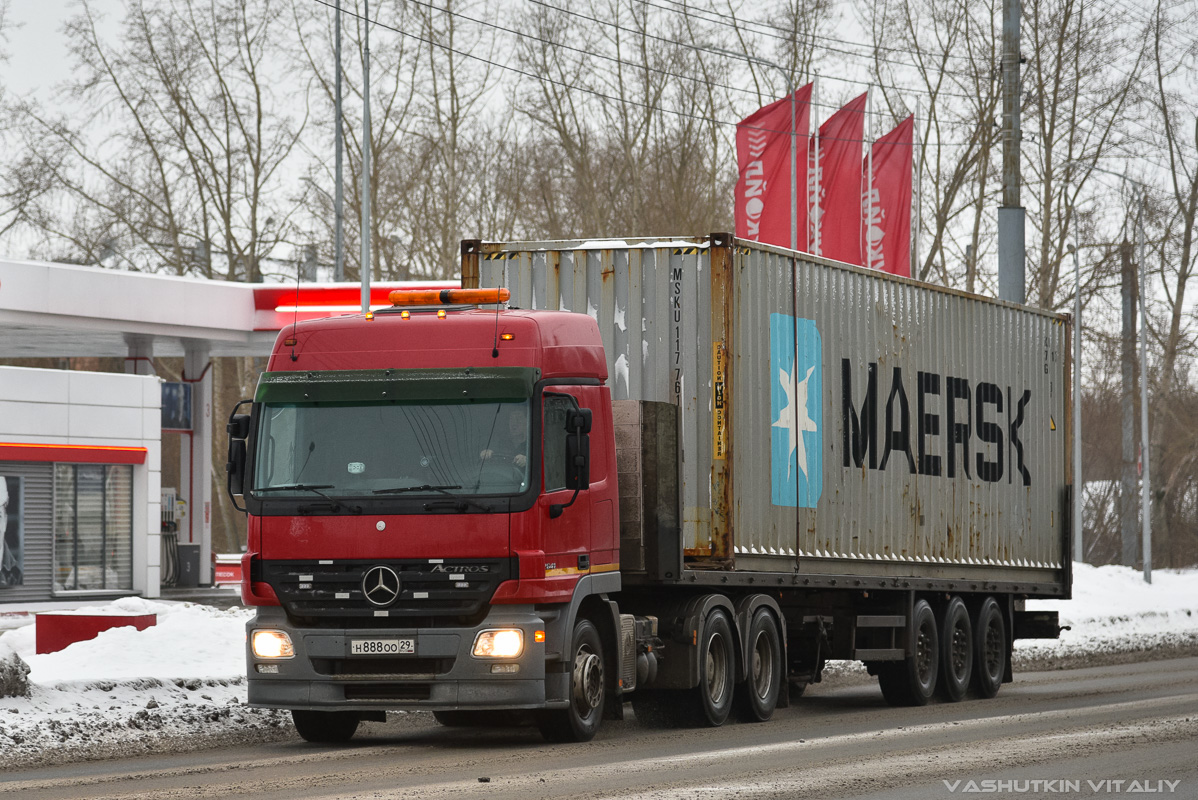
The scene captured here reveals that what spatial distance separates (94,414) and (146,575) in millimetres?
3141

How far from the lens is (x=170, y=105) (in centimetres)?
5397

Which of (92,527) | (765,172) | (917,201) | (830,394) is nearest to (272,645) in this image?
(830,394)

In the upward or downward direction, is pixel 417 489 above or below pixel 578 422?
below

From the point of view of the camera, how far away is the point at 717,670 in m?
14.2

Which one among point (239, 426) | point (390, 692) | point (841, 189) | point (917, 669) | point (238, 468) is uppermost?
point (841, 189)

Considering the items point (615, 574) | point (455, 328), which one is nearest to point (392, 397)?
point (455, 328)

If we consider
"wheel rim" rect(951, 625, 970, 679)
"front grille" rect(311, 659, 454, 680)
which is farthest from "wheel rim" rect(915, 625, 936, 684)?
"front grille" rect(311, 659, 454, 680)

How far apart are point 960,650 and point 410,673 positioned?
26.9 ft

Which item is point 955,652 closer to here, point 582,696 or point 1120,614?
point 582,696

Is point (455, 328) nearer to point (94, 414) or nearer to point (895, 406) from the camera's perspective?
point (895, 406)

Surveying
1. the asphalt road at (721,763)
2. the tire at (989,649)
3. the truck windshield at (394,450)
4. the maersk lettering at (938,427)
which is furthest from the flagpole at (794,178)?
the truck windshield at (394,450)

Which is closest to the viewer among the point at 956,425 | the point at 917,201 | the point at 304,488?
the point at 304,488

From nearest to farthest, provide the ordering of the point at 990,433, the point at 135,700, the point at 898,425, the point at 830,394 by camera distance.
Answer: the point at 135,700, the point at 830,394, the point at 898,425, the point at 990,433

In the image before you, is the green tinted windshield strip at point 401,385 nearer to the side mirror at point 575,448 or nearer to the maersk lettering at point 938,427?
the side mirror at point 575,448
